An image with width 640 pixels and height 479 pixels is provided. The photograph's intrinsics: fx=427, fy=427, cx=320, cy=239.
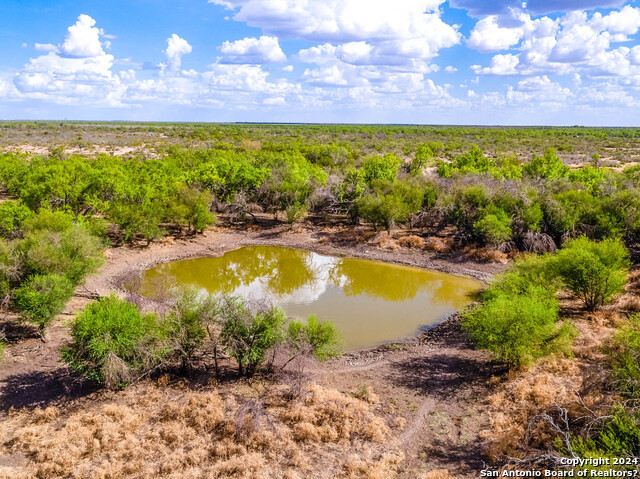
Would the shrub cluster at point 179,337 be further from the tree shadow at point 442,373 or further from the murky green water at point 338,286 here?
the murky green water at point 338,286

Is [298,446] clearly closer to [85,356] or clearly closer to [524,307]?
[85,356]

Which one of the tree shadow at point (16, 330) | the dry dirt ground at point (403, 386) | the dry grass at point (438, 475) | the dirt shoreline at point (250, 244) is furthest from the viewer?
the dirt shoreline at point (250, 244)

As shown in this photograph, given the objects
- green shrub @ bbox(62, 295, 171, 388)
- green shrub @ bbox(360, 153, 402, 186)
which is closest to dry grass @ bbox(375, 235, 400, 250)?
green shrub @ bbox(360, 153, 402, 186)

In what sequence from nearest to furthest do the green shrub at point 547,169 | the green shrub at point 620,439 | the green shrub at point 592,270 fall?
the green shrub at point 620,439 → the green shrub at point 592,270 → the green shrub at point 547,169

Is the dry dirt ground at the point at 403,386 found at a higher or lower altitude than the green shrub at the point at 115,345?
lower

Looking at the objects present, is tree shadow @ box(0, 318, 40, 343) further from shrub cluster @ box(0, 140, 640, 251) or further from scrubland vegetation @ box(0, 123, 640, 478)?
shrub cluster @ box(0, 140, 640, 251)

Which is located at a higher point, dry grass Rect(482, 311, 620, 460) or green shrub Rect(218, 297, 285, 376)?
green shrub Rect(218, 297, 285, 376)

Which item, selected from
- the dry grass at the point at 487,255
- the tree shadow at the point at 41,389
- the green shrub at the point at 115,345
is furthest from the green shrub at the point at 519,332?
the tree shadow at the point at 41,389
